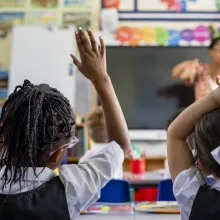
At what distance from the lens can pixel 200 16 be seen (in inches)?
164

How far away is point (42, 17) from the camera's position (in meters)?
4.18

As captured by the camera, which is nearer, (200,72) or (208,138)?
(208,138)

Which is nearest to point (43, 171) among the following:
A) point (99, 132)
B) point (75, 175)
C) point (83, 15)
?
point (75, 175)

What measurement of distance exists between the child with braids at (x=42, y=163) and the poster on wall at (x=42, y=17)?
11.1 ft

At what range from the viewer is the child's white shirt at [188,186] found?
92 centimetres

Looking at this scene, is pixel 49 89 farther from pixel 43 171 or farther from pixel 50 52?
pixel 50 52

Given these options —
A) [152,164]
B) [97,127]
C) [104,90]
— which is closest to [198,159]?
[104,90]

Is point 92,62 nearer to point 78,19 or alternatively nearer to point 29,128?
point 29,128

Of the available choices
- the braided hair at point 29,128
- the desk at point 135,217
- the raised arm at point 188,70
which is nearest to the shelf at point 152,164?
the raised arm at point 188,70

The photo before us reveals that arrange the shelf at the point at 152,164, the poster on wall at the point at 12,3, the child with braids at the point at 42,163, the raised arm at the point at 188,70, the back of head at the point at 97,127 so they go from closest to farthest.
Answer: the child with braids at the point at 42,163 < the back of head at the point at 97,127 < the shelf at the point at 152,164 < the raised arm at the point at 188,70 < the poster on wall at the point at 12,3

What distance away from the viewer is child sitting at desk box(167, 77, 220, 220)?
887mm

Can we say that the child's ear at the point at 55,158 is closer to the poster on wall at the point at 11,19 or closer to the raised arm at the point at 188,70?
the raised arm at the point at 188,70

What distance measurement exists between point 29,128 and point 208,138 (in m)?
0.44

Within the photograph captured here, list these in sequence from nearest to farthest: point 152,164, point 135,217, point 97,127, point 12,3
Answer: point 135,217, point 97,127, point 152,164, point 12,3
